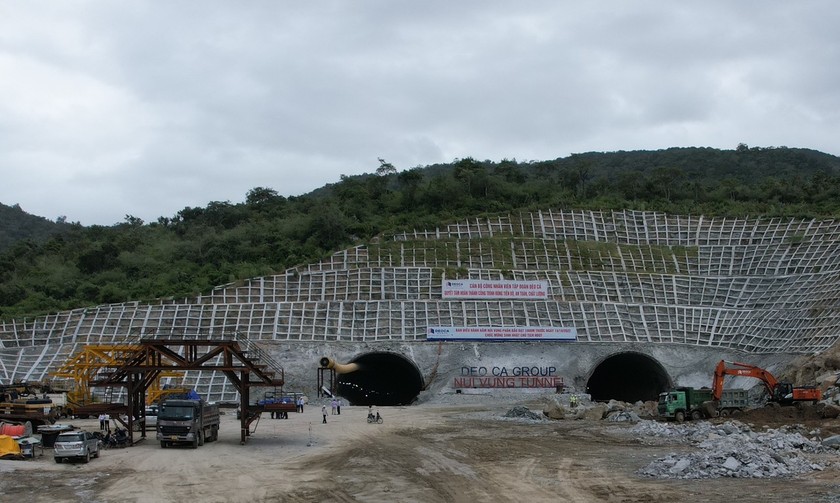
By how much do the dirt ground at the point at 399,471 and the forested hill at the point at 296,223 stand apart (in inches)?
1323

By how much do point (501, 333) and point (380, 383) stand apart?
1650 centimetres

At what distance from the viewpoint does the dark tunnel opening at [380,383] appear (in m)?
65.8

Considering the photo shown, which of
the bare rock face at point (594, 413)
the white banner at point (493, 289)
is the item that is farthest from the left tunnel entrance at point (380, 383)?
the bare rock face at point (594, 413)

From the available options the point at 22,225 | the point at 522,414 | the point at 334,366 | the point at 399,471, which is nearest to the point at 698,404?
the point at 522,414

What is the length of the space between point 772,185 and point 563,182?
26478mm

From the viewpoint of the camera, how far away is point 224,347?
3503 centimetres

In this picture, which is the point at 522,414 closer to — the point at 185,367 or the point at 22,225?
the point at 185,367

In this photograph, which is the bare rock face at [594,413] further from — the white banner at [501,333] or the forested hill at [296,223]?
the forested hill at [296,223]

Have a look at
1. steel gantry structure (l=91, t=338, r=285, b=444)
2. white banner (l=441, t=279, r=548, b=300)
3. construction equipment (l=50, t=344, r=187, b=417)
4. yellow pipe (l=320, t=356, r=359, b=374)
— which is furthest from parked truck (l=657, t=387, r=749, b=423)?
construction equipment (l=50, t=344, r=187, b=417)

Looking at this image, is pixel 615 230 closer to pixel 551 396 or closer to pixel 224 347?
pixel 551 396

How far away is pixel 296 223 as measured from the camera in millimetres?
79625

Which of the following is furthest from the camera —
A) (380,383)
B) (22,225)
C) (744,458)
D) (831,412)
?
(22,225)

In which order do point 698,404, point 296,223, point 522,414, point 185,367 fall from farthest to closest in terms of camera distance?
point 296,223
point 522,414
point 698,404
point 185,367

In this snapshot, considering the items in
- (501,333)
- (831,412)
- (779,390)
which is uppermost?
(501,333)
